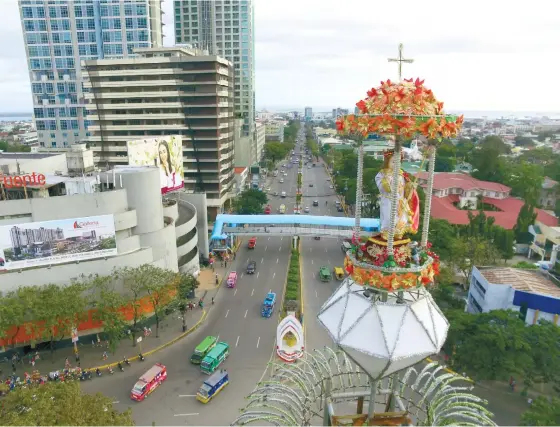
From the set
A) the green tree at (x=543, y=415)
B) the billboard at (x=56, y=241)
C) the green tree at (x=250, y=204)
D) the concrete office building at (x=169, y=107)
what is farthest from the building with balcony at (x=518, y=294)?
the concrete office building at (x=169, y=107)

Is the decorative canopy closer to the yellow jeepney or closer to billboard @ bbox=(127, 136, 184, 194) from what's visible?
billboard @ bbox=(127, 136, 184, 194)

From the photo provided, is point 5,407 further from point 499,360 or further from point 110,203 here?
point 499,360

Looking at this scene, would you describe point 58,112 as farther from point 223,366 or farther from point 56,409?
point 56,409

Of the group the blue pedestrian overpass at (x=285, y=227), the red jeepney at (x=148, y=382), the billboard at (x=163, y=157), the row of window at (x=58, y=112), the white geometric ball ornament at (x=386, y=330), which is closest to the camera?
the white geometric ball ornament at (x=386, y=330)

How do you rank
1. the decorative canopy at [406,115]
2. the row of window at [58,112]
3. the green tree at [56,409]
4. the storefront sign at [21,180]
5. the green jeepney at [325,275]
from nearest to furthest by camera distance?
the decorative canopy at [406,115], the green tree at [56,409], the storefront sign at [21,180], the green jeepney at [325,275], the row of window at [58,112]

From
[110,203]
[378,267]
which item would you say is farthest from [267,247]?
[378,267]

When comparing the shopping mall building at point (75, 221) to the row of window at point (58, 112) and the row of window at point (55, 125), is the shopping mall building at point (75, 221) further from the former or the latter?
the row of window at point (58, 112)
